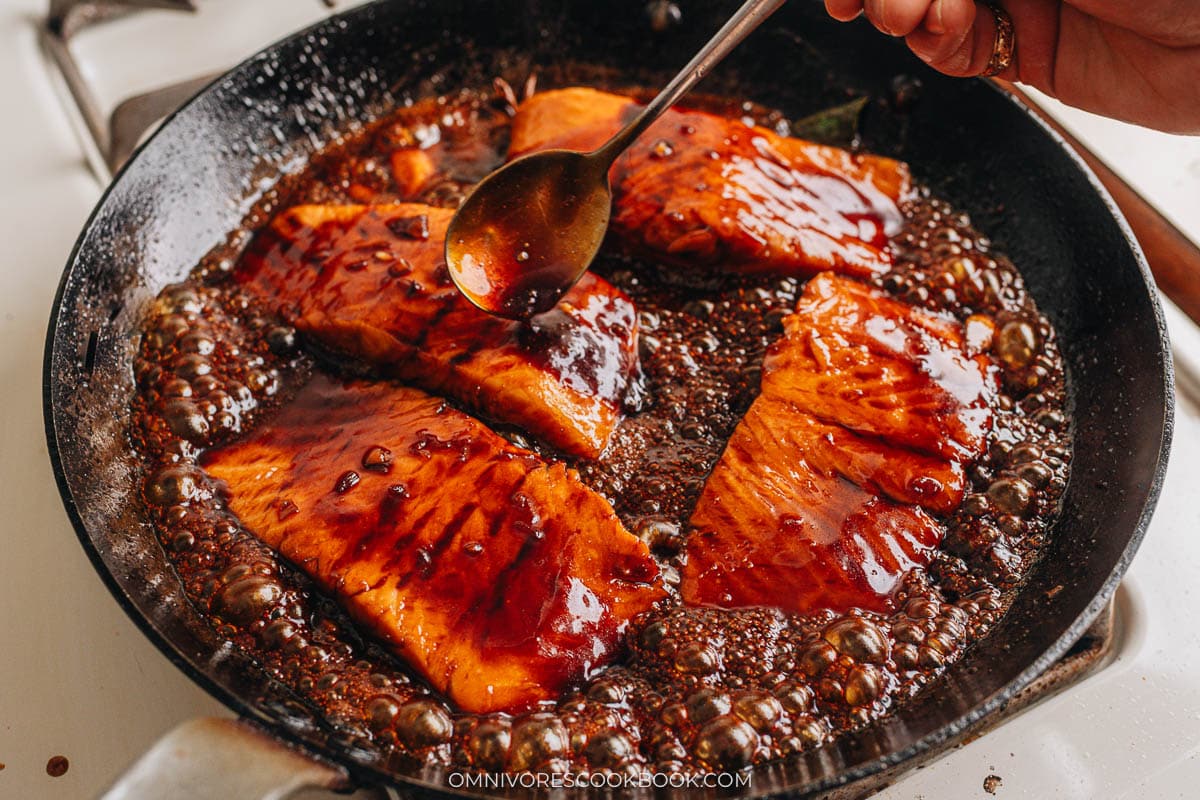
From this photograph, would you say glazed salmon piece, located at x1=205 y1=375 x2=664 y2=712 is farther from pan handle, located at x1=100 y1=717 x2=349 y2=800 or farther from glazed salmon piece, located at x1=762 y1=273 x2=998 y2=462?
glazed salmon piece, located at x1=762 y1=273 x2=998 y2=462

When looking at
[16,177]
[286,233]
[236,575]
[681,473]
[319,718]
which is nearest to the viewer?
[319,718]

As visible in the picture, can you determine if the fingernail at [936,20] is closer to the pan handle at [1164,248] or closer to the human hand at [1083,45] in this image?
the human hand at [1083,45]

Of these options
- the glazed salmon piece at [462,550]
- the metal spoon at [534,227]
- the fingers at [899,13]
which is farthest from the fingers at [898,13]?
the glazed salmon piece at [462,550]

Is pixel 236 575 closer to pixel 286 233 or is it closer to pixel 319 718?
pixel 319 718

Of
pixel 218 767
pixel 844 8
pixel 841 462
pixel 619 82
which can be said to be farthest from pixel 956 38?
pixel 218 767

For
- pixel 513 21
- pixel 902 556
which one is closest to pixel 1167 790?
pixel 902 556

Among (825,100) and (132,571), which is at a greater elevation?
(825,100)
